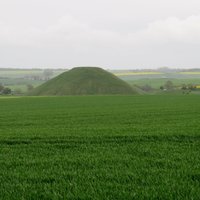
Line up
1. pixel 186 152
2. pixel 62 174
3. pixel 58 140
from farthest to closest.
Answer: pixel 58 140, pixel 186 152, pixel 62 174

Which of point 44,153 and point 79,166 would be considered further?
point 44,153

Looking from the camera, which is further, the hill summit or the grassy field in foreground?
the hill summit

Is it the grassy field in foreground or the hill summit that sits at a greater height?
the grassy field in foreground

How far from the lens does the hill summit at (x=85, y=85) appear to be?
147 meters

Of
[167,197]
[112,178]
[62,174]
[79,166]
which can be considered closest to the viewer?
[167,197]

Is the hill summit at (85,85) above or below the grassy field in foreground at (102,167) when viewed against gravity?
below

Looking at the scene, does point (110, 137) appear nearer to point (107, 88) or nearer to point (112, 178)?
point (112, 178)

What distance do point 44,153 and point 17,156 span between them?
114 cm

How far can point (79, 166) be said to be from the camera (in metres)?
11.8

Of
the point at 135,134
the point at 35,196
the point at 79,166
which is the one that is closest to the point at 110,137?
the point at 135,134

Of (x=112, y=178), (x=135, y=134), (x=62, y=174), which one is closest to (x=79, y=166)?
(x=62, y=174)

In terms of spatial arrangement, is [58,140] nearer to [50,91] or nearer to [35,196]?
[35,196]

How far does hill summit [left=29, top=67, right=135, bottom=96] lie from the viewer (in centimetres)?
14675

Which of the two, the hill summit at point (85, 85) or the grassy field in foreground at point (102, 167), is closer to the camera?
the grassy field in foreground at point (102, 167)
